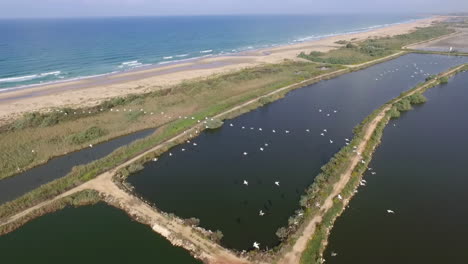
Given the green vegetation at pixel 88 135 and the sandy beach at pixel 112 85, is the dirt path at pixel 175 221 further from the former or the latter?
the sandy beach at pixel 112 85

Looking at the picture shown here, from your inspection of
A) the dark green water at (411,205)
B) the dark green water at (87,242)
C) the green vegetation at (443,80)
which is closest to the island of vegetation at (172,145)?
the green vegetation at (443,80)

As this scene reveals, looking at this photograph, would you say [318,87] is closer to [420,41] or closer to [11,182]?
[11,182]

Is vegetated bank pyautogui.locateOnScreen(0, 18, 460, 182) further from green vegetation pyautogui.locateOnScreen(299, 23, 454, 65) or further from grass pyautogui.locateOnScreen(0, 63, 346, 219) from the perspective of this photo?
green vegetation pyautogui.locateOnScreen(299, 23, 454, 65)

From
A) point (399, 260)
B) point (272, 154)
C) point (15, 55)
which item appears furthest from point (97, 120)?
point (15, 55)

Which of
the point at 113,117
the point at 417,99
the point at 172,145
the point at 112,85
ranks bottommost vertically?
the point at 172,145

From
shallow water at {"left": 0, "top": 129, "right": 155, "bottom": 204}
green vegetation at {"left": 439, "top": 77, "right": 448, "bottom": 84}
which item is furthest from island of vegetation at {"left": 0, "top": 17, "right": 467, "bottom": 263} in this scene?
shallow water at {"left": 0, "top": 129, "right": 155, "bottom": 204}

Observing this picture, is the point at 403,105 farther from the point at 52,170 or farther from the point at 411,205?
the point at 52,170

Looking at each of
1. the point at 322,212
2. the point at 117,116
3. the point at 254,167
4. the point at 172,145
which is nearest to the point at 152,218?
the point at 254,167
